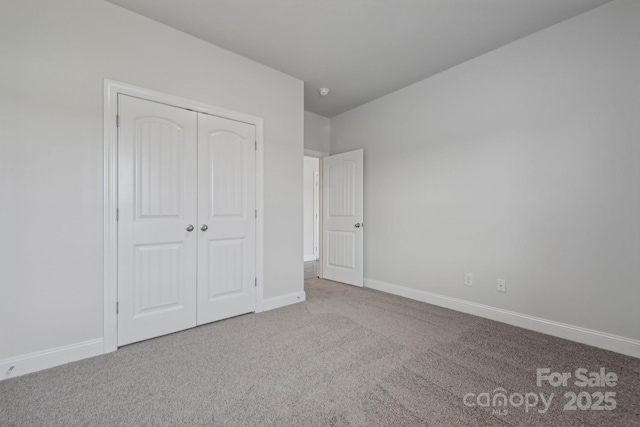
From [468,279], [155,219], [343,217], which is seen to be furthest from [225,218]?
[468,279]

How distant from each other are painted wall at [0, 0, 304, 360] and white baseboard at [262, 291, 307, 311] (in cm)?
144

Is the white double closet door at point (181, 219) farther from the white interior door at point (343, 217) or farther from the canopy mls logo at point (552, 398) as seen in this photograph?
the canopy mls logo at point (552, 398)

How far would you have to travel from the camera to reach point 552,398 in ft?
5.20

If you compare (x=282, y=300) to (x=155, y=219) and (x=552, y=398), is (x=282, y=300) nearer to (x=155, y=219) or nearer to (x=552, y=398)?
(x=155, y=219)

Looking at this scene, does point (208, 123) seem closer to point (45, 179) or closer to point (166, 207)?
point (166, 207)

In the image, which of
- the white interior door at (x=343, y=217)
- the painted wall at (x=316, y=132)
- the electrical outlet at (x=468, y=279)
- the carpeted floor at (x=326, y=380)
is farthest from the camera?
the painted wall at (x=316, y=132)

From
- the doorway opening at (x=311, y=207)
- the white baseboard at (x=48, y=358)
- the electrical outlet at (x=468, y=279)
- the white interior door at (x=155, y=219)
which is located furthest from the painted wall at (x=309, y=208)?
the white baseboard at (x=48, y=358)

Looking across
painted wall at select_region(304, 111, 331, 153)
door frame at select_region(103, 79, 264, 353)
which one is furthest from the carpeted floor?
painted wall at select_region(304, 111, 331, 153)

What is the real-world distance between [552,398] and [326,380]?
4.32 feet

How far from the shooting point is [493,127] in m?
2.78

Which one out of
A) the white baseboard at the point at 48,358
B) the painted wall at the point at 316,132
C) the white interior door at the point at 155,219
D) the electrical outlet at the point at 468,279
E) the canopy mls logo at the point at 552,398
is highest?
the painted wall at the point at 316,132

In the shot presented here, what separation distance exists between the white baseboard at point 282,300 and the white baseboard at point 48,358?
4.69ft

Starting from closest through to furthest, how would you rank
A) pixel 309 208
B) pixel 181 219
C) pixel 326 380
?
pixel 326 380
pixel 181 219
pixel 309 208

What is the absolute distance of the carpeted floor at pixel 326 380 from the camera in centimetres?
143
